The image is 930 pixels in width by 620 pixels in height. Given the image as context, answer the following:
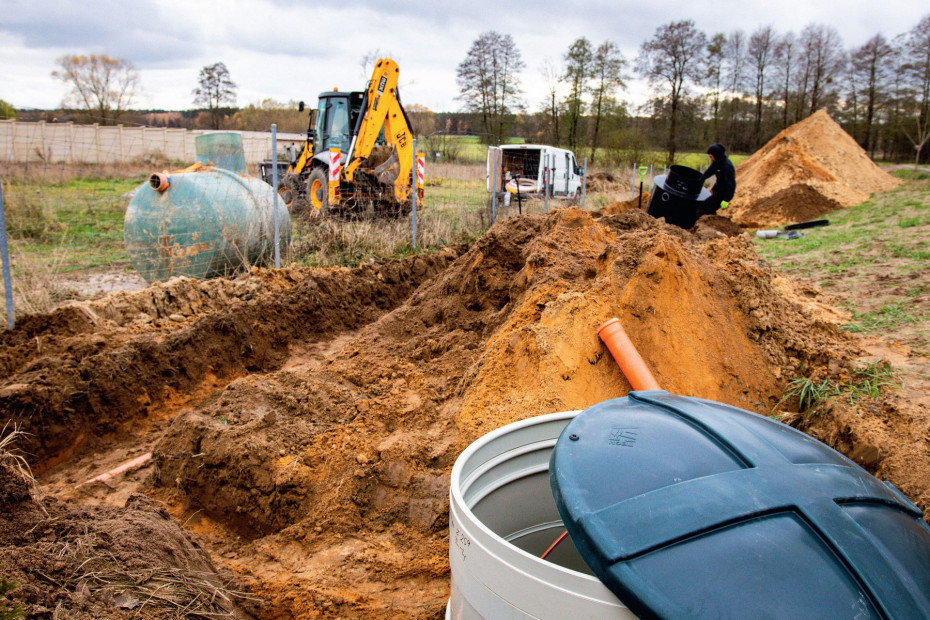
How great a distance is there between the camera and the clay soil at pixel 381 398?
276cm

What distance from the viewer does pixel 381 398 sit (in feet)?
13.1

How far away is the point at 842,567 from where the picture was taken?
113 centimetres

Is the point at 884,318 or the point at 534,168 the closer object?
the point at 884,318

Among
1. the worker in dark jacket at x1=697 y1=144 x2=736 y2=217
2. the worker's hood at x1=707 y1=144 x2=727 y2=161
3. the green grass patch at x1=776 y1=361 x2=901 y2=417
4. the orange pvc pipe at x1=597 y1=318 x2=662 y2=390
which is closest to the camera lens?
the orange pvc pipe at x1=597 y1=318 x2=662 y2=390

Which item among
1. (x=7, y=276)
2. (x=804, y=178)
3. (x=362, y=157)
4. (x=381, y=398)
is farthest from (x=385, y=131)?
(x=804, y=178)

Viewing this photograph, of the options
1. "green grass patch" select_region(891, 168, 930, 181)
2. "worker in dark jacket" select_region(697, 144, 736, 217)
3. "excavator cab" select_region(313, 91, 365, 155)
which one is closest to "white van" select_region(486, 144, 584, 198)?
"excavator cab" select_region(313, 91, 365, 155)

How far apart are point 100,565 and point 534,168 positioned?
19859 mm

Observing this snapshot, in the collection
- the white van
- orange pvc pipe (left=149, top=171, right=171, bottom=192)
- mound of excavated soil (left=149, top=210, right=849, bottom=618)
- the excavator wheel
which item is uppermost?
the white van

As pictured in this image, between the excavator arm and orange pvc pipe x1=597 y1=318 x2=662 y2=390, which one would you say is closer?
orange pvc pipe x1=597 y1=318 x2=662 y2=390

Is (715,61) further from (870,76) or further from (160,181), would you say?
(160,181)

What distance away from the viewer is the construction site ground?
2262mm

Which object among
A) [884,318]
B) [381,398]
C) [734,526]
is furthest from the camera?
[884,318]

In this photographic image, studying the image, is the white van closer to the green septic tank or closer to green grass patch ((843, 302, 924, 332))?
the green septic tank

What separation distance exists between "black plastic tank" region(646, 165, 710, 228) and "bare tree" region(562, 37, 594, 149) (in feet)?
79.5
